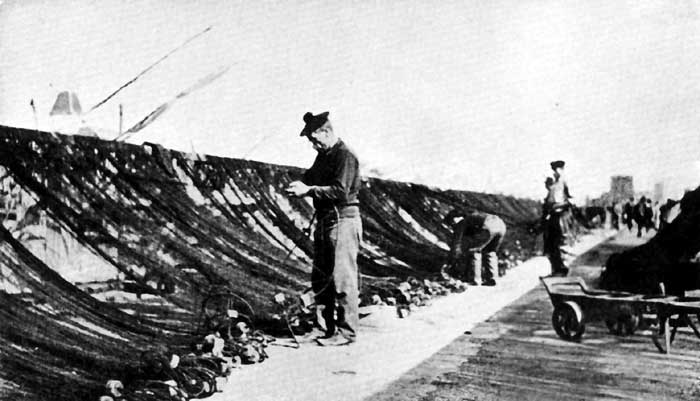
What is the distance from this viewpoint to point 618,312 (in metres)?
4.29

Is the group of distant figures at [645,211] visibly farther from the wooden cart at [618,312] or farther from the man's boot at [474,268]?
the man's boot at [474,268]

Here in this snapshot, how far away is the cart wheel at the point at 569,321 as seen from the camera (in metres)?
4.38

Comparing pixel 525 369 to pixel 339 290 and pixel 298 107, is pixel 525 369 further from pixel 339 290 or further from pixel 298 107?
pixel 298 107

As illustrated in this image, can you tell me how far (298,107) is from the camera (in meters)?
4.86

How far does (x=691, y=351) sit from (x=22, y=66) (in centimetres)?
475

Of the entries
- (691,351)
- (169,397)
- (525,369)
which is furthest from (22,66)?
(691,351)

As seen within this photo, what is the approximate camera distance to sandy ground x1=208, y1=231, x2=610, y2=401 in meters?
3.22

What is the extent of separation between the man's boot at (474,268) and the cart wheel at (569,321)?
2.64 metres

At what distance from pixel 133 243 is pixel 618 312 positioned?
3.25m

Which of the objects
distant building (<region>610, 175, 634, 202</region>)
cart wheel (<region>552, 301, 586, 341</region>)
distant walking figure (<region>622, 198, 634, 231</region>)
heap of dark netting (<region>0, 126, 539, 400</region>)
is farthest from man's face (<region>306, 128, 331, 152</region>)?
distant walking figure (<region>622, 198, 634, 231</region>)

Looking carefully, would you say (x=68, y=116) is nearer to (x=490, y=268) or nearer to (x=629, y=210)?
(x=490, y=268)

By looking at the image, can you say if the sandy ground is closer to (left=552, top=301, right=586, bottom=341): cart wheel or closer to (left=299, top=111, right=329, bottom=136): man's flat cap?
(left=552, top=301, right=586, bottom=341): cart wheel

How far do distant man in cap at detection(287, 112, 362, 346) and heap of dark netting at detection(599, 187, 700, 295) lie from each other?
210cm

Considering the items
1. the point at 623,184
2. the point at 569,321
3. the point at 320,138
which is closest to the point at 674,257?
the point at 569,321
